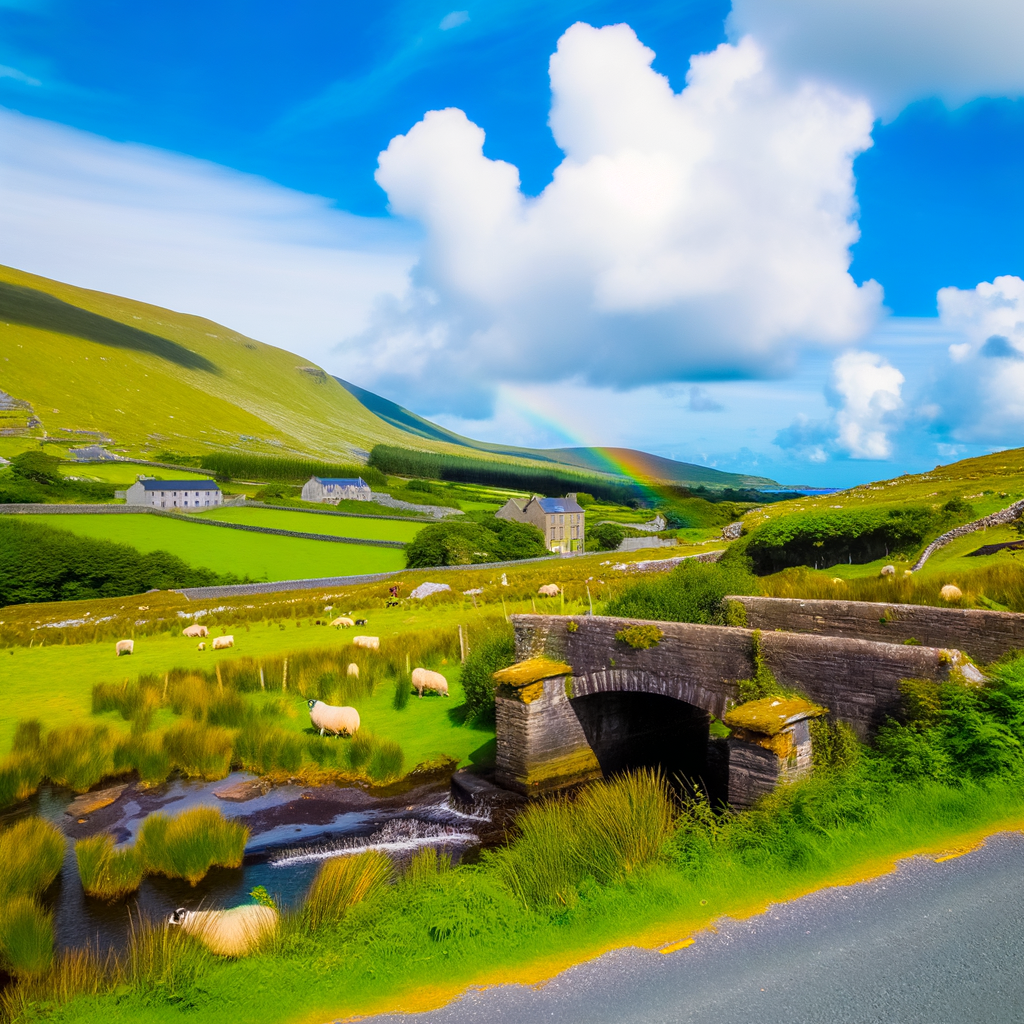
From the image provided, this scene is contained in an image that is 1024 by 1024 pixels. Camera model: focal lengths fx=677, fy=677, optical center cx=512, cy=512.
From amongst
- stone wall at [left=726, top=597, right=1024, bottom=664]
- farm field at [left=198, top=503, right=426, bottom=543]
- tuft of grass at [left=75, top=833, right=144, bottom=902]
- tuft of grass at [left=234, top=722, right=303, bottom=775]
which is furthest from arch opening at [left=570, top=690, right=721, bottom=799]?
farm field at [left=198, top=503, right=426, bottom=543]

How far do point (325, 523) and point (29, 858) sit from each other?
75.2 meters

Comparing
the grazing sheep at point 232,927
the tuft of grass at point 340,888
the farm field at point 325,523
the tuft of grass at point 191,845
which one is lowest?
the farm field at point 325,523

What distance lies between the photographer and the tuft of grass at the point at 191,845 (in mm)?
10469

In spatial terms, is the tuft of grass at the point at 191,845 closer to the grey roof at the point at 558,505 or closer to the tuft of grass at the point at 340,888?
the tuft of grass at the point at 340,888

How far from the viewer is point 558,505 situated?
9388 centimetres

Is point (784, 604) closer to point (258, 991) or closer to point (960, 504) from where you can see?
point (258, 991)

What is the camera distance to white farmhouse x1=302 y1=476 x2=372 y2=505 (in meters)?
117

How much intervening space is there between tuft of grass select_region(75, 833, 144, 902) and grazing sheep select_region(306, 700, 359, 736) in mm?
5923

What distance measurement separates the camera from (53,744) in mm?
15234

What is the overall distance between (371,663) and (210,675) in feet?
15.6

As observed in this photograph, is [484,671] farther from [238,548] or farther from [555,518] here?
[555,518]

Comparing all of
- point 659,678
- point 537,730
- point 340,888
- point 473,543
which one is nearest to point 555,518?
point 473,543

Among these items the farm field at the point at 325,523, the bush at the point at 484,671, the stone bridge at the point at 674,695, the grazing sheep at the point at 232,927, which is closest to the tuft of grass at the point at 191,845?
the grazing sheep at the point at 232,927

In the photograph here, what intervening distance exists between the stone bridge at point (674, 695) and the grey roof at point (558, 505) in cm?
7537
